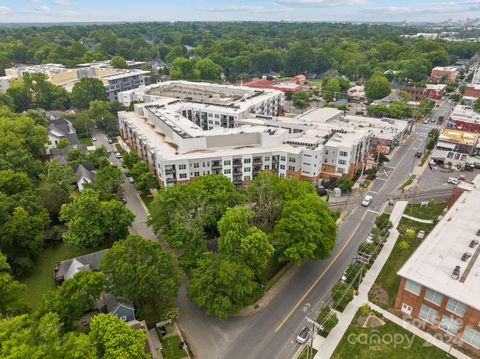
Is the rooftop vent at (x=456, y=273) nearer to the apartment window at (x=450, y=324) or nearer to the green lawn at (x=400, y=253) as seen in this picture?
the apartment window at (x=450, y=324)

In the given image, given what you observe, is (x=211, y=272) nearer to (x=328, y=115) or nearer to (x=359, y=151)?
(x=359, y=151)

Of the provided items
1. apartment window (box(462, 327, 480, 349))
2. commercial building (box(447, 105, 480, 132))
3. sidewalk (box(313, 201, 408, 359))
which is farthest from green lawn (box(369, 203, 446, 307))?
commercial building (box(447, 105, 480, 132))

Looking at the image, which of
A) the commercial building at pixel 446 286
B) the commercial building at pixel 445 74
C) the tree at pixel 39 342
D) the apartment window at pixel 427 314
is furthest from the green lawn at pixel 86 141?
the commercial building at pixel 445 74

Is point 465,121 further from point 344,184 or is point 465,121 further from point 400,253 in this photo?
point 400,253

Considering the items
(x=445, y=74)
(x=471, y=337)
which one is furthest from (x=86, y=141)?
(x=445, y=74)

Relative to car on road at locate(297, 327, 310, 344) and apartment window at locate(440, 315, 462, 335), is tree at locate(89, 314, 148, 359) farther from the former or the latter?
apartment window at locate(440, 315, 462, 335)

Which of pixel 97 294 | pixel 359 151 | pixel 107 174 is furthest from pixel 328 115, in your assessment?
pixel 97 294
